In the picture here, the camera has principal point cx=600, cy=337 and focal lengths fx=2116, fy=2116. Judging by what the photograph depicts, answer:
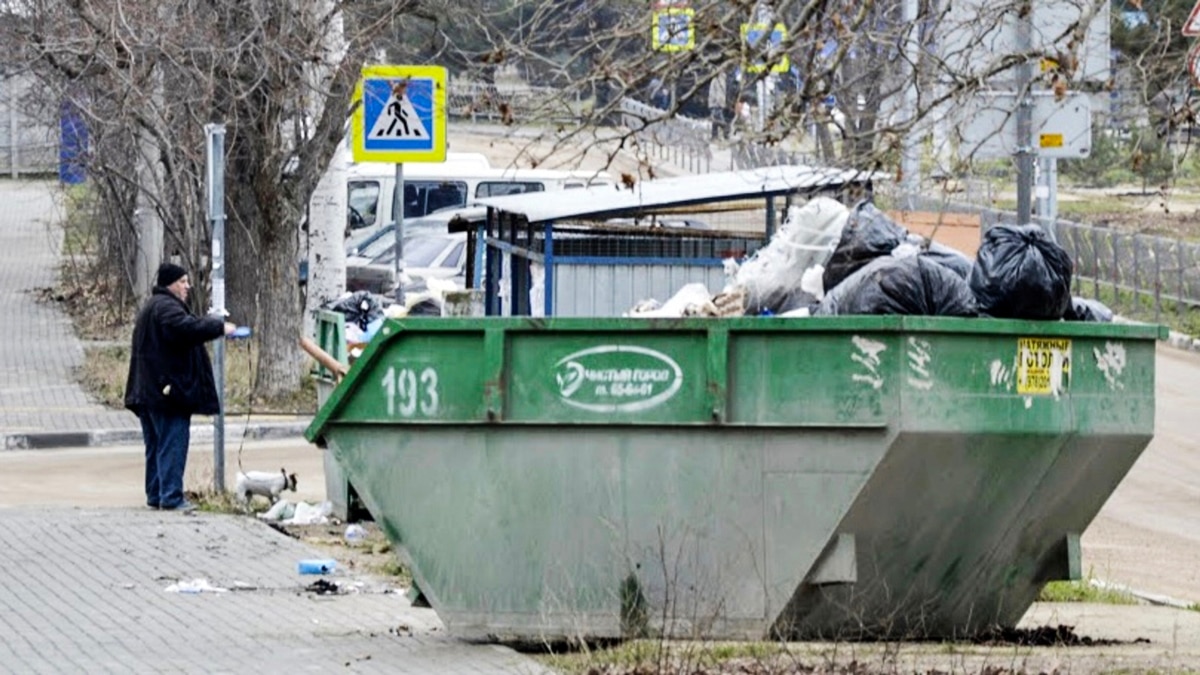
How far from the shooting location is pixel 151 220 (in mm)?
25875

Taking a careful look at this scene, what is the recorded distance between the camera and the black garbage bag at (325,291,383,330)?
56.1ft

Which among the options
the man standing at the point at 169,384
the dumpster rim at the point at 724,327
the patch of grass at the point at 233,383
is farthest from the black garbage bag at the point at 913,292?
the patch of grass at the point at 233,383

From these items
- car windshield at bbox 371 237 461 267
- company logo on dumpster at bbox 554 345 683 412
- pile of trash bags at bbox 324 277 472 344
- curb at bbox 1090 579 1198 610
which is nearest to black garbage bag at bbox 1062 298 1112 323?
company logo on dumpster at bbox 554 345 683 412

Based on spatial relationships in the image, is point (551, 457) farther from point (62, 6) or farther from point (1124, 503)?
point (62, 6)

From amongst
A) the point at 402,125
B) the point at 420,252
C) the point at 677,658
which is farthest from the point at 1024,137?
the point at 420,252

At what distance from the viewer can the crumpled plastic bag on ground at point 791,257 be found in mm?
9531

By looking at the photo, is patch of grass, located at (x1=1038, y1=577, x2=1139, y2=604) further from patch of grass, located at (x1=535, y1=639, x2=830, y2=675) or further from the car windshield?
the car windshield

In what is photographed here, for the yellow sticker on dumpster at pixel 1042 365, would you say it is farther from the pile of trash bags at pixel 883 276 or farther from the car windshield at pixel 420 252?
the car windshield at pixel 420 252

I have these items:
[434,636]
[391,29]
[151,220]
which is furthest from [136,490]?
[151,220]

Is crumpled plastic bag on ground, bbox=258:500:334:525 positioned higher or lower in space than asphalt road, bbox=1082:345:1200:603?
higher

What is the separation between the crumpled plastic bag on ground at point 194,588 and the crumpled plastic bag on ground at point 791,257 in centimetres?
310

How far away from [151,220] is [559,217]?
40.0ft

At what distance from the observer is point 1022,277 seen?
27.8ft

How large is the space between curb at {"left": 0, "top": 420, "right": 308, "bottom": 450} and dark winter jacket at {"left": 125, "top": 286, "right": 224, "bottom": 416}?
11.4 ft
